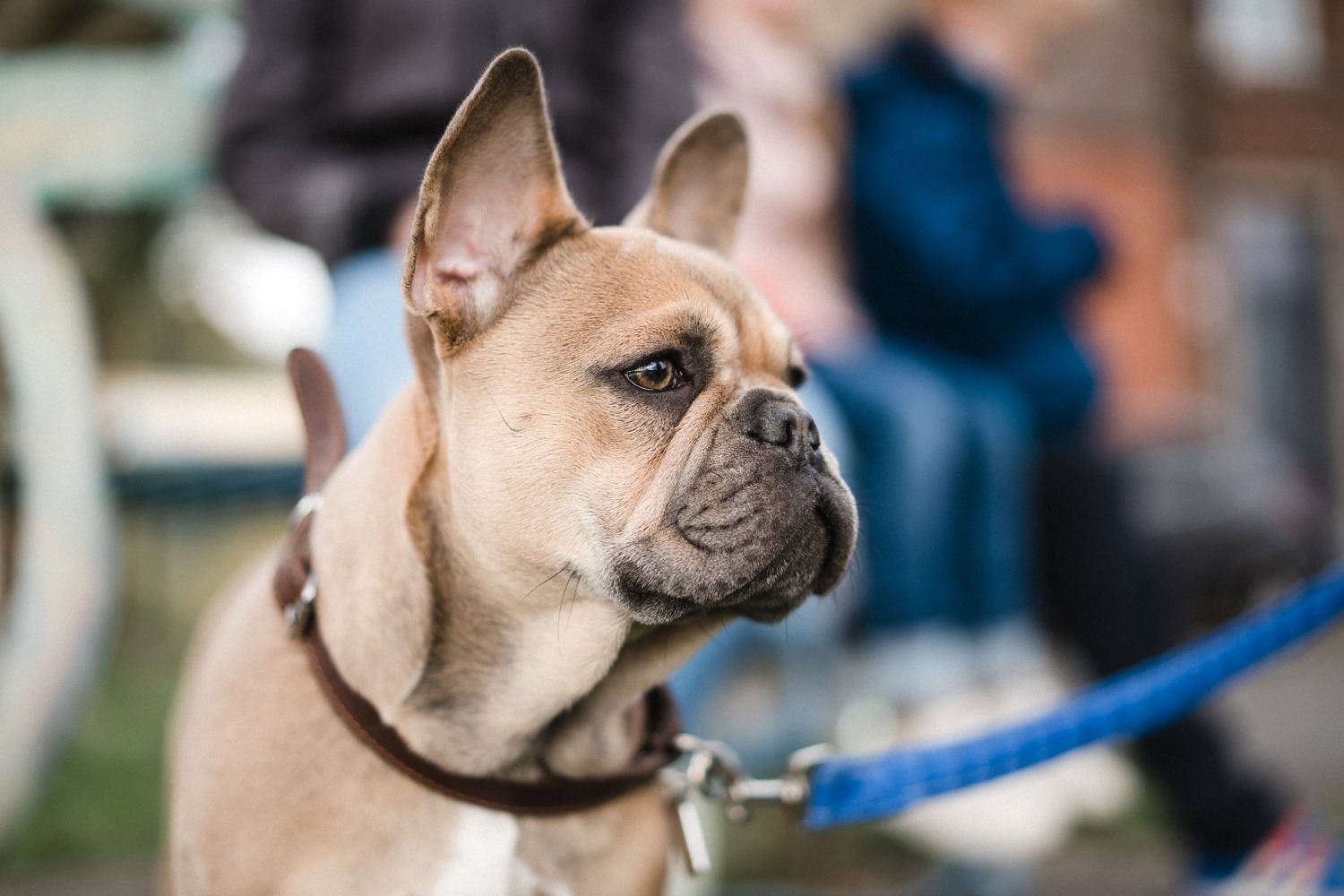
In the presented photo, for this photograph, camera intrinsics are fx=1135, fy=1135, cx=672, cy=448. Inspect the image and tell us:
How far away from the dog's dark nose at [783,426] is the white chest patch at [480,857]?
56cm

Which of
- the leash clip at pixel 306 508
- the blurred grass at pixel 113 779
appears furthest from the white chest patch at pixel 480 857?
the blurred grass at pixel 113 779

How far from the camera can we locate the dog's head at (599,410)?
1323 mm

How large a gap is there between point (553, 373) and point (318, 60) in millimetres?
1289

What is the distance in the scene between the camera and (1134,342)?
35.7ft

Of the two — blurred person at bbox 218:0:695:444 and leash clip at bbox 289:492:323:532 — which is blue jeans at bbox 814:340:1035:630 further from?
leash clip at bbox 289:492:323:532

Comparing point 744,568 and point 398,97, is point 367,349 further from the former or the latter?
point 744,568

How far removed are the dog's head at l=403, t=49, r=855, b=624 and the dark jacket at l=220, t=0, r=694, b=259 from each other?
0.78m

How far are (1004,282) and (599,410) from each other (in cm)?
200

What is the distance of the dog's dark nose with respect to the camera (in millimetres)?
1360

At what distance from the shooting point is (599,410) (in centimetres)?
138

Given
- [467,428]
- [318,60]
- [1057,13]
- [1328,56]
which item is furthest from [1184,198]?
[467,428]

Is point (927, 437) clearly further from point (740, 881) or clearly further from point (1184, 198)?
point (1184, 198)

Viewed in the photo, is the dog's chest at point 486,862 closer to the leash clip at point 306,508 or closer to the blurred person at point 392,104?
the leash clip at point 306,508

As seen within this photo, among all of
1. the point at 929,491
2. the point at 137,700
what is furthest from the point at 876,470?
the point at 137,700
